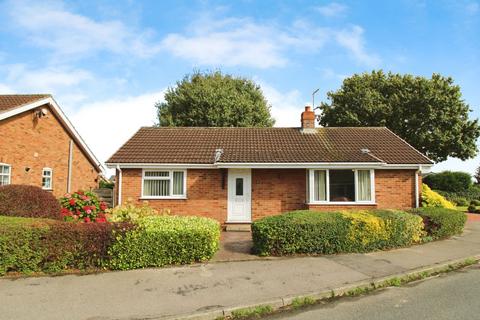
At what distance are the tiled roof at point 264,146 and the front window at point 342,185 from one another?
0.59 meters

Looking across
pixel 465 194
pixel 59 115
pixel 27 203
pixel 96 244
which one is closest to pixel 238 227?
pixel 96 244

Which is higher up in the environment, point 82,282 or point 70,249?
point 70,249

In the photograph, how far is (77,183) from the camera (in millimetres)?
20031

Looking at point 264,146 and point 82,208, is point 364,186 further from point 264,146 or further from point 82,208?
point 82,208

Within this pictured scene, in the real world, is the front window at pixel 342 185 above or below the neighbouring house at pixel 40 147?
below

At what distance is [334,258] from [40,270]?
6328 mm

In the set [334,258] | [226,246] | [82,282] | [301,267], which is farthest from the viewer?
[226,246]

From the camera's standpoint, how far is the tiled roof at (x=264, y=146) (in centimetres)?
1372

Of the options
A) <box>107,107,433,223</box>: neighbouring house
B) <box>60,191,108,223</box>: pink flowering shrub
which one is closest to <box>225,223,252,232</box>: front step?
<box>107,107,433,223</box>: neighbouring house

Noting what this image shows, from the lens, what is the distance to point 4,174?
48.0 ft

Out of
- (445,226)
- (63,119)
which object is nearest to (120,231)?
(445,226)

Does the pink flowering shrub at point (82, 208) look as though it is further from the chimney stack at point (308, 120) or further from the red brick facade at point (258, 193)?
the chimney stack at point (308, 120)

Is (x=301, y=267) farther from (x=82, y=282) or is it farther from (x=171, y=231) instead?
(x=82, y=282)

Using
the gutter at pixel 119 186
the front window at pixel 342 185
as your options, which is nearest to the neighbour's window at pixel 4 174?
the gutter at pixel 119 186
